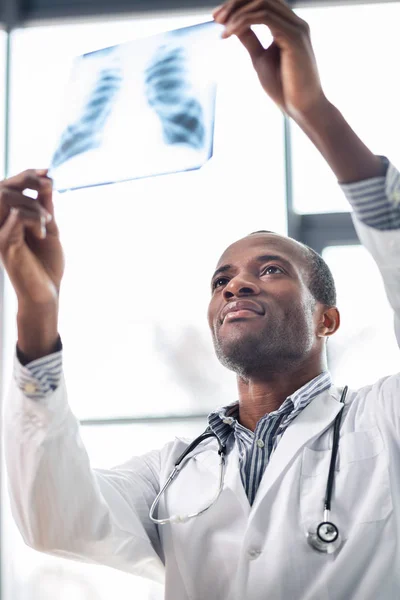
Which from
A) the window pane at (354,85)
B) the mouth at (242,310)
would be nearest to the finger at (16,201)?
the mouth at (242,310)

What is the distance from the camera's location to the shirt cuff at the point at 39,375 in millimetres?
1382

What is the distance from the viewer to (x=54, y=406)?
141 cm

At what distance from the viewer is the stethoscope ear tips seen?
1.34 meters

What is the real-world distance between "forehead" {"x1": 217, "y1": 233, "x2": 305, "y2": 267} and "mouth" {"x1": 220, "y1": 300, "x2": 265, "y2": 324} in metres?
0.14

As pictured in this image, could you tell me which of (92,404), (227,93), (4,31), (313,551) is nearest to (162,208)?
(227,93)

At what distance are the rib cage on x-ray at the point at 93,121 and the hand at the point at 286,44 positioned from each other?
0.37 m

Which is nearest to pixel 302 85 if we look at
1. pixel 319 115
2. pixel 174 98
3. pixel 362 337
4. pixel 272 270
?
pixel 319 115

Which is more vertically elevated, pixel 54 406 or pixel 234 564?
pixel 54 406

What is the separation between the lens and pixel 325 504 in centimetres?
137

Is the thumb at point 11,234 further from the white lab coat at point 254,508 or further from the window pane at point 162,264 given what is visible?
the window pane at point 162,264

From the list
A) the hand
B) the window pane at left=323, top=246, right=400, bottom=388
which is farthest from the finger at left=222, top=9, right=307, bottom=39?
the window pane at left=323, top=246, right=400, bottom=388

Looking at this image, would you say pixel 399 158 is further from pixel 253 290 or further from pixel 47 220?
pixel 47 220

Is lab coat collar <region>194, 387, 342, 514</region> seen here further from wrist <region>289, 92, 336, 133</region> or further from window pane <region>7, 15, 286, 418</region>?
window pane <region>7, 15, 286, 418</region>

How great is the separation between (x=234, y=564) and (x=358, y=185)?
711 millimetres
